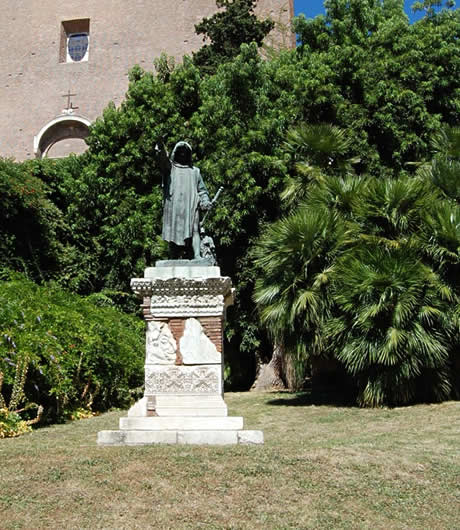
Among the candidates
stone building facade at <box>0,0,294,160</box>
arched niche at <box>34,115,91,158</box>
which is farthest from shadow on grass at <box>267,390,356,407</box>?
arched niche at <box>34,115,91,158</box>

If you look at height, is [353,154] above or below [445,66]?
below

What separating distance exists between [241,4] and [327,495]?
16.3 meters

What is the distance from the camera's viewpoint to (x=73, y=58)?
985 inches

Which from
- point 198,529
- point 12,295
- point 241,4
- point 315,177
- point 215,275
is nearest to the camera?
point 198,529

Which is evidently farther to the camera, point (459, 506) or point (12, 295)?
point (12, 295)

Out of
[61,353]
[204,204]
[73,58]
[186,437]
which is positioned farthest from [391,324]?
[73,58]

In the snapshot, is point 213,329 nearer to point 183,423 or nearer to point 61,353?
point 183,423

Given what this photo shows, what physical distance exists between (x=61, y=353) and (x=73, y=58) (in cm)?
1905

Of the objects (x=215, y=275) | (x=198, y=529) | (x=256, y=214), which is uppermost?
(x=256, y=214)

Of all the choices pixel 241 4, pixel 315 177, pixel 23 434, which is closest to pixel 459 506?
pixel 23 434

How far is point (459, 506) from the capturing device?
5.01 meters

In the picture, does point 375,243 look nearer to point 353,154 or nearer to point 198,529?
point 353,154

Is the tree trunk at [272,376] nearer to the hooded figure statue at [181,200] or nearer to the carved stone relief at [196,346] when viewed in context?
the hooded figure statue at [181,200]

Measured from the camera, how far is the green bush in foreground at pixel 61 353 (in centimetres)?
832
